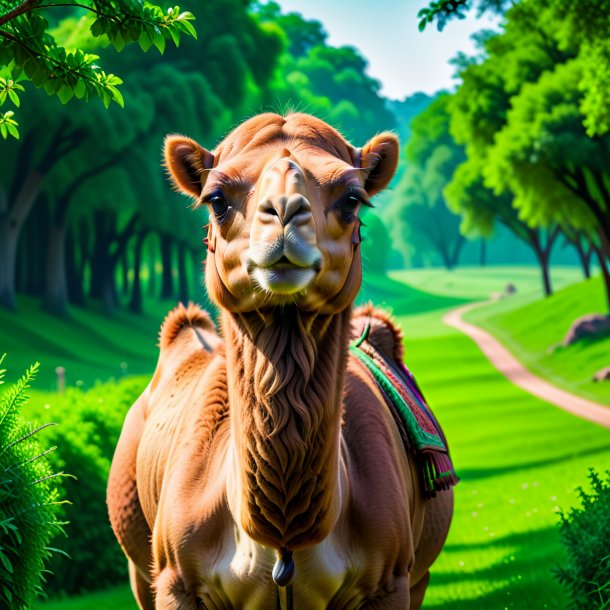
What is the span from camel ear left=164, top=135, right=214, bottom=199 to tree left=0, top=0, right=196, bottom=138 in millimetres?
309

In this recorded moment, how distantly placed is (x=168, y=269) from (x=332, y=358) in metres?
44.7

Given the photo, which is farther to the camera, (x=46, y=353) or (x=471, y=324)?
(x=471, y=324)

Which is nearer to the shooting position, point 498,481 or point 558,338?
point 498,481

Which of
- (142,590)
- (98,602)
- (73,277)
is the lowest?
(98,602)


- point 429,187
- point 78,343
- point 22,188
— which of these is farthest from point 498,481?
point 429,187

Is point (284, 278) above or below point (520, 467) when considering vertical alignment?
above

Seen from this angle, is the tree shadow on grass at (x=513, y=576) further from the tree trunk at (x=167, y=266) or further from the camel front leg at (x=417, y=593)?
the tree trunk at (x=167, y=266)

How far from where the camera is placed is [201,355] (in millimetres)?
6176

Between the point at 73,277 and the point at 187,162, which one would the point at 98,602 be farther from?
the point at 73,277

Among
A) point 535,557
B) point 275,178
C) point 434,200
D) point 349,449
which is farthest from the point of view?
point 434,200

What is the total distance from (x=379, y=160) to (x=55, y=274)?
34.0m

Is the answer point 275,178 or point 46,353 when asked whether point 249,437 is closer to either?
point 275,178

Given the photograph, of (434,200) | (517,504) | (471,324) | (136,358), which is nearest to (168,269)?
(136,358)

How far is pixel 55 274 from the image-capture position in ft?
121
